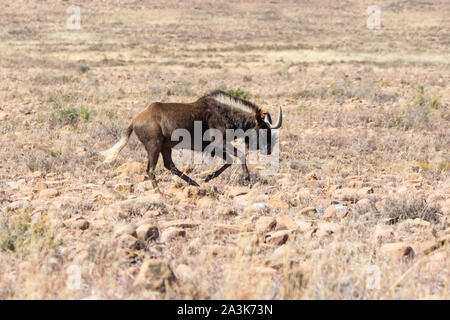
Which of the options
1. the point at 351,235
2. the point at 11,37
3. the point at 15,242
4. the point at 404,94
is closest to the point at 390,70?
the point at 404,94

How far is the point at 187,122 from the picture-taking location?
6980mm

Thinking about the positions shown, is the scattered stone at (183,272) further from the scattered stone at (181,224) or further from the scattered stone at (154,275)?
the scattered stone at (181,224)

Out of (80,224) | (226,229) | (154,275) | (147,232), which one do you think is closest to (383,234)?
(226,229)

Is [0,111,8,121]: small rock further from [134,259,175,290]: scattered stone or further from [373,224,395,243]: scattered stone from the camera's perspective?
[373,224,395,243]: scattered stone

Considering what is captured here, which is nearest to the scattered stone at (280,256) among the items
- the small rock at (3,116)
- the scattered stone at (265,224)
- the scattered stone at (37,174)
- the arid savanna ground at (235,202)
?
the arid savanna ground at (235,202)

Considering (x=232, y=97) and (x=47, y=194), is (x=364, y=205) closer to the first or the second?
(x=232, y=97)

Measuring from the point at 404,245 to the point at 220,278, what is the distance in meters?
1.66

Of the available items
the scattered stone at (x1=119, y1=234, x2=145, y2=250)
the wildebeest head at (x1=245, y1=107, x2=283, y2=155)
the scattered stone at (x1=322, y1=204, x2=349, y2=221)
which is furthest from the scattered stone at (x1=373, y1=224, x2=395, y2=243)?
the wildebeest head at (x1=245, y1=107, x2=283, y2=155)

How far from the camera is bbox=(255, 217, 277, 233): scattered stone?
4926 millimetres

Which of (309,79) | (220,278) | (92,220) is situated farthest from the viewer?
(309,79)

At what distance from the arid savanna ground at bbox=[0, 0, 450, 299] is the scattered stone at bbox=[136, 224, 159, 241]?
0.5 inches

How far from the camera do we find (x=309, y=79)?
19.9 metres

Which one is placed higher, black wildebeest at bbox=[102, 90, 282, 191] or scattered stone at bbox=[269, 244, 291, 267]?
black wildebeest at bbox=[102, 90, 282, 191]

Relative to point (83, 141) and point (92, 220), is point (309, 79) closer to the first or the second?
point (83, 141)
